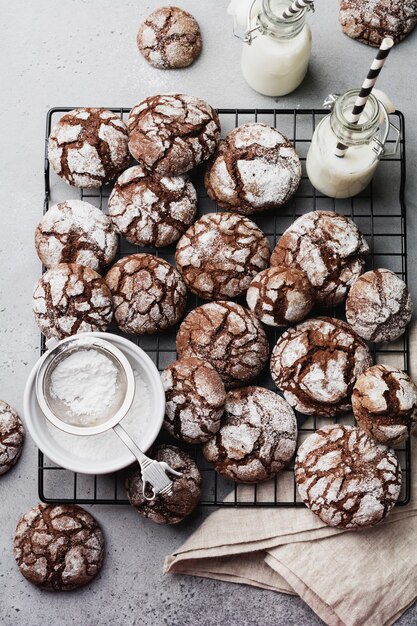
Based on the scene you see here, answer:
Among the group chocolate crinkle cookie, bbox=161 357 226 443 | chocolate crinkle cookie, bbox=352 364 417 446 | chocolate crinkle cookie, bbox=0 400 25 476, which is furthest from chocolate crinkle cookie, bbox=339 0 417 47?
chocolate crinkle cookie, bbox=0 400 25 476

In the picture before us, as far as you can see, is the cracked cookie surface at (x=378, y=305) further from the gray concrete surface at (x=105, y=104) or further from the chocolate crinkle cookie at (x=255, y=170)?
the chocolate crinkle cookie at (x=255, y=170)

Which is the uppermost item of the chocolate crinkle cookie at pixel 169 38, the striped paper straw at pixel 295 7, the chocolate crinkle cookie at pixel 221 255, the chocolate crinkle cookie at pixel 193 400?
the striped paper straw at pixel 295 7

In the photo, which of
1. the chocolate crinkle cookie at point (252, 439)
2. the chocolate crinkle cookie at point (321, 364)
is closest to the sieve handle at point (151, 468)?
the chocolate crinkle cookie at point (252, 439)

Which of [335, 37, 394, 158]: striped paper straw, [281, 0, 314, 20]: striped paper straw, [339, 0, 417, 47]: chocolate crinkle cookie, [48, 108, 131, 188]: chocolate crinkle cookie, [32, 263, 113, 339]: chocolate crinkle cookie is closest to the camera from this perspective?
[335, 37, 394, 158]: striped paper straw

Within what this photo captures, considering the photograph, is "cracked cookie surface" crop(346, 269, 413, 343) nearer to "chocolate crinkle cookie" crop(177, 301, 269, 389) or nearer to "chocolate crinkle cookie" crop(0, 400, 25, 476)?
"chocolate crinkle cookie" crop(177, 301, 269, 389)

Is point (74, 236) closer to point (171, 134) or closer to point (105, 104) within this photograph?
point (171, 134)

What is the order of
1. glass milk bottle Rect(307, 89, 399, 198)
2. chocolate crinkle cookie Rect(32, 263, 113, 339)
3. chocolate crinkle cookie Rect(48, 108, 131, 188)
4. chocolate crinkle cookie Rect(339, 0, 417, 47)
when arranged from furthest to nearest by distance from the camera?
1. chocolate crinkle cookie Rect(339, 0, 417, 47)
2. chocolate crinkle cookie Rect(48, 108, 131, 188)
3. chocolate crinkle cookie Rect(32, 263, 113, 339)
4. glass milk bottle Rect(307, 89, 399, 198)

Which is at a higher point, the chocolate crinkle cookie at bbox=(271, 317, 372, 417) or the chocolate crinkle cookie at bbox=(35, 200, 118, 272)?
the chocolate crinkle cookie at bbox=(35, 200, 118, 272)

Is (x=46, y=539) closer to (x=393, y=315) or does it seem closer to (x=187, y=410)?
(x=187, y=410)
